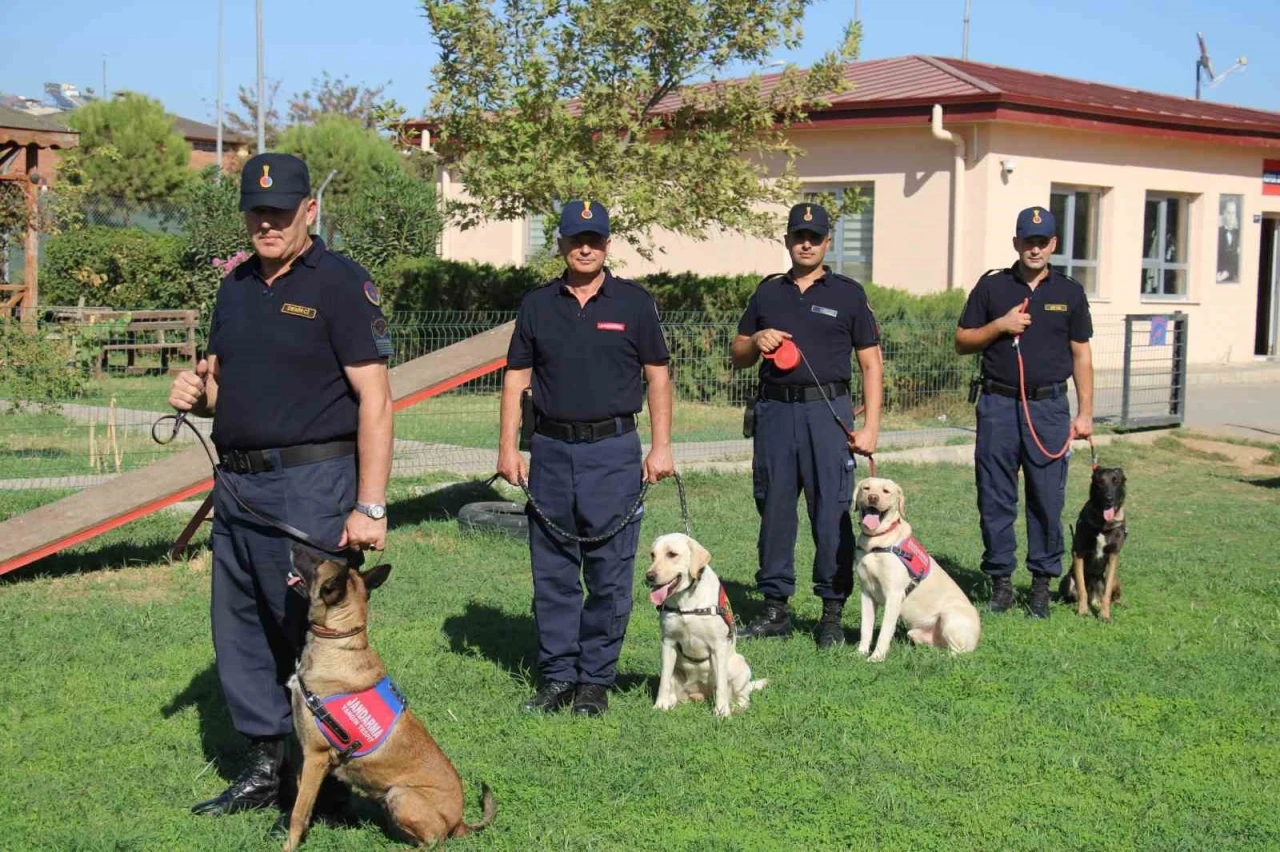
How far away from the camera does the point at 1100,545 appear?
7.38 m

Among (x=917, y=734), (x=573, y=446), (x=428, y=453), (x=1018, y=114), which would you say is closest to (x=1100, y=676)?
(x=917, y=734)

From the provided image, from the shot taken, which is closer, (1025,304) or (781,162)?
(1025,304)

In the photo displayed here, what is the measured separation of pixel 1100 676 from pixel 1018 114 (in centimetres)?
1345

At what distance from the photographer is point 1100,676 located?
616 cm

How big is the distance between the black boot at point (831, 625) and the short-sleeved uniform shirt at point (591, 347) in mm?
1787

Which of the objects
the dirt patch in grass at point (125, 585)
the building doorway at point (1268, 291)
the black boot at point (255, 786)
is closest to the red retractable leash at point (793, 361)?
the black boot at point (255, 786)

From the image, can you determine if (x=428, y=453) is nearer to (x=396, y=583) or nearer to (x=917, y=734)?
(x=396, y=583)

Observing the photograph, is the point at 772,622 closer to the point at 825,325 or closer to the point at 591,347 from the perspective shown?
the point at 825,325

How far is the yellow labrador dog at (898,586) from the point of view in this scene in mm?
6363

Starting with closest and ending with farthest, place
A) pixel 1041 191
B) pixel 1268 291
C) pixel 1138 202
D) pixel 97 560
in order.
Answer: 1. pixel 97 560
2. pixel 1041 191
3. pixel 1138 202
4. pixel 1268 291

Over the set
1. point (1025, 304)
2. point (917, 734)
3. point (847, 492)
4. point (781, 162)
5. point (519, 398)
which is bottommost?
point (917, 734)

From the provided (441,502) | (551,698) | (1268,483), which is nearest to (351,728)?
(551,698)

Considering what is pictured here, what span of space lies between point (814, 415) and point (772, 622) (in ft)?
3.65

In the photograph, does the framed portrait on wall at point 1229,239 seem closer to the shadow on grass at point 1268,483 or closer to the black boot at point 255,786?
the shadow on grass at point 1268,483
